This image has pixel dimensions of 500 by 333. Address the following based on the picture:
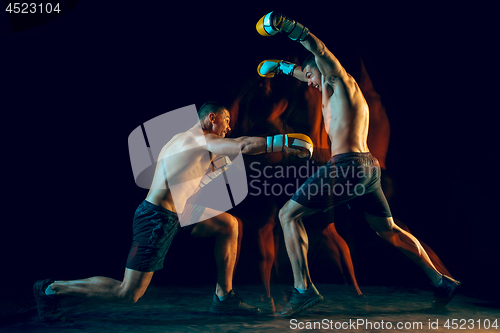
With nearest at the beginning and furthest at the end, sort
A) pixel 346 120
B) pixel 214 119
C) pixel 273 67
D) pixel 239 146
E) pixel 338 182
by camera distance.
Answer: pixel 239 146 → pixel 338 182 → pixel 346 120 → pixel 214 119 → pixel 273 67

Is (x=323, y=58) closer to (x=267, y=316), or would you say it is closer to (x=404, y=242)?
(x=404, y=242)

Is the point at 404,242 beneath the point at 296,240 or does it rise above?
beneath

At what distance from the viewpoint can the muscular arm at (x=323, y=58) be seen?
2627 mm

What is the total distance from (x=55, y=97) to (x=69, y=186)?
849 mm

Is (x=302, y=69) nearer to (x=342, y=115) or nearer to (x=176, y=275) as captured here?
(x=342, y=115)

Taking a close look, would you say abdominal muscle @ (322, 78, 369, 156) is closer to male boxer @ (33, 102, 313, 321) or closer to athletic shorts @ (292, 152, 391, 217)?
athletic shorts @ (292, 152, 391, 217)

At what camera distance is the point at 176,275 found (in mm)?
4004

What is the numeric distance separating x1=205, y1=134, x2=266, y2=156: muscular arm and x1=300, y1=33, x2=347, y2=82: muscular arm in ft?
2.16

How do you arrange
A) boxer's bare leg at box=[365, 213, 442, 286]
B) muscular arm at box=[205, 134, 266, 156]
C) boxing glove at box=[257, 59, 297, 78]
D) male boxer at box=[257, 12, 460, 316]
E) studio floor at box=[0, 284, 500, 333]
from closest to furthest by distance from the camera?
studio floor at box=[0, 284, 500, 333] → muscular arm at box=[205, 134, 266, 156] → male boxer at box=[257, 12, 460, 316] → boxer's bare leg at box=[365, 213, 442, 286] → boxing glove at box=[257, 59, 297, 78]

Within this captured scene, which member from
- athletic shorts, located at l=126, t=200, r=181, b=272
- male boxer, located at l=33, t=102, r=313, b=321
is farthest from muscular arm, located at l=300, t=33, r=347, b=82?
athletic shorts, located at l=126, t=200, r=181, b=272

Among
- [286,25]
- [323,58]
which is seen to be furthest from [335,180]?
[286,25]

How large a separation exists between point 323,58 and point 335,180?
2.63ft

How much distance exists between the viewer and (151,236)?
8.39 ft

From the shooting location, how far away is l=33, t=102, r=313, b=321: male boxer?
2.54 m
